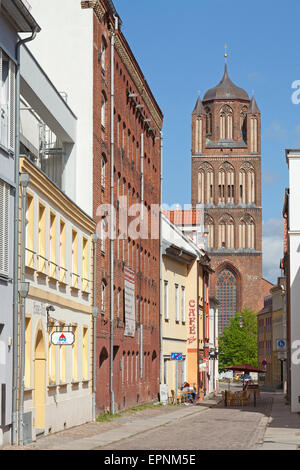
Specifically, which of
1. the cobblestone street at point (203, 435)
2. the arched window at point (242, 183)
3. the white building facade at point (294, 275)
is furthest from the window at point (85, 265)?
the arched window at point (242, 183)

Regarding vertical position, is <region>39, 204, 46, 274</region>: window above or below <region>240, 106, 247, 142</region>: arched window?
below

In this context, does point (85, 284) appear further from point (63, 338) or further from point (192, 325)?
point (192, 325)

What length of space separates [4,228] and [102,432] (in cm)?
836

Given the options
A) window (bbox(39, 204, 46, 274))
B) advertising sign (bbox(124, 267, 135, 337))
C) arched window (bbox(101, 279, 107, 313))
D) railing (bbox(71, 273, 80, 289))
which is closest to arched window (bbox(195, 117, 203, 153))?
advertising sign (bbox(124, 267, 135, 337))

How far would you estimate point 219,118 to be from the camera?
13288cm

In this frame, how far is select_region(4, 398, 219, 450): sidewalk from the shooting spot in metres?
21.6

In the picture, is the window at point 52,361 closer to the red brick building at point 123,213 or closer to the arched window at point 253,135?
the red brick building at point 123,213

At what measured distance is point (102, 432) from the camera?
87.6ft

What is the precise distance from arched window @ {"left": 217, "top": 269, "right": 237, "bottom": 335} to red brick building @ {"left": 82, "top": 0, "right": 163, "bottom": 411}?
73.0m

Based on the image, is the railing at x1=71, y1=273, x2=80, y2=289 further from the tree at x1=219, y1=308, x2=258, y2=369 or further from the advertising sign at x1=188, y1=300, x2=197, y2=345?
the tree at x1=219, y1=308, x2=258, y2=369

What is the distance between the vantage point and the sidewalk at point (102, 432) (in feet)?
70.9

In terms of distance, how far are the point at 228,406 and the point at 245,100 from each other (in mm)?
90989
